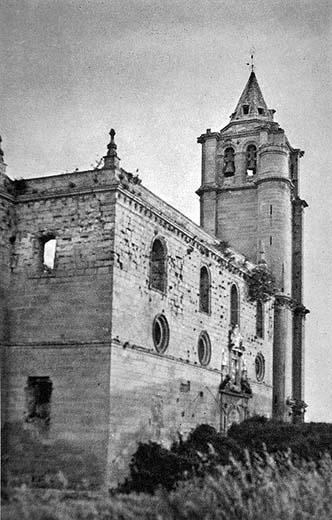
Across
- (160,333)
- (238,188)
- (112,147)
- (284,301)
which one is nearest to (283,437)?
(160,333)

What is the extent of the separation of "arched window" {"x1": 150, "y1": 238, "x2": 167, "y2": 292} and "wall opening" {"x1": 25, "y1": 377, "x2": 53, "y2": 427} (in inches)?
197

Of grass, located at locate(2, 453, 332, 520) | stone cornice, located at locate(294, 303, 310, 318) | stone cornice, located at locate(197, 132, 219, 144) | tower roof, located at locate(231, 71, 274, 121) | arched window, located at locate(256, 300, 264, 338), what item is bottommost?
grass, located at locate(2, 453, 332, 520)

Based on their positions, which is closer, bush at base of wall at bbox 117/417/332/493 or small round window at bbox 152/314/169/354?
bush at base of wall at bbox 117/417/332/493

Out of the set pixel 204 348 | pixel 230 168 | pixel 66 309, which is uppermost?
pixel 230 168

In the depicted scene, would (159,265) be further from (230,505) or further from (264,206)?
(230,505)

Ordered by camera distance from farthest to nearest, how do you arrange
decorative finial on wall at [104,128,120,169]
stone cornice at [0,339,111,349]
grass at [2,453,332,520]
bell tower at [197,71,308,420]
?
1. bell tower at [197,71,308,420]
2. decorative finial on wall at [104,128,120,169]
3. stone cornice at [0,339,111,349]
4. grass at [2,453,332,520]

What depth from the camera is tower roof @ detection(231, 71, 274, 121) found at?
41500 mm

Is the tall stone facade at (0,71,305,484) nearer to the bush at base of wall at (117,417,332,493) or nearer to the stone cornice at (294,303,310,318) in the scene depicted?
the bush at base of wall at (117,417,332,493)

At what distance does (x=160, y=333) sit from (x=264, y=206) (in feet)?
51.4

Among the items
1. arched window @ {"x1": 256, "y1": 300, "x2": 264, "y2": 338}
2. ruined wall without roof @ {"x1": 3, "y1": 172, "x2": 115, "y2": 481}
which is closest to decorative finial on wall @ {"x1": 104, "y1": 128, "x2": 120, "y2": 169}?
ruined wall without roof @ {"x1": 3, "y1": 172, "x2": 115, "y2": 481}

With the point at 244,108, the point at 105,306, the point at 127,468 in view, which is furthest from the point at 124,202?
the point at 244,108

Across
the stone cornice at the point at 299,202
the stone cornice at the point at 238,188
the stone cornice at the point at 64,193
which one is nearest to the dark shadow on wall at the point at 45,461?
the stone cornice at the point at 64,193

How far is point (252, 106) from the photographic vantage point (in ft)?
137

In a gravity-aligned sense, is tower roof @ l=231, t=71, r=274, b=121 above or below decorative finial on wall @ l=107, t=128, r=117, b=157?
above
